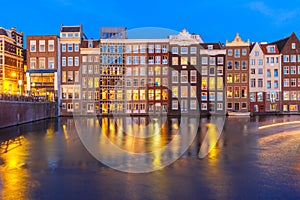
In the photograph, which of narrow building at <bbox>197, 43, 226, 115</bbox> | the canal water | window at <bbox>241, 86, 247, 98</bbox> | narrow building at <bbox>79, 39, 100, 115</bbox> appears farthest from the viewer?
window at <bbox>241, 86, 247, 98</bbox>

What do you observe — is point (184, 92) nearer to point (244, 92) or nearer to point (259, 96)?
point (244, 92)

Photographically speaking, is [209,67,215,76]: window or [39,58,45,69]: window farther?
[209,67,215,76]: window

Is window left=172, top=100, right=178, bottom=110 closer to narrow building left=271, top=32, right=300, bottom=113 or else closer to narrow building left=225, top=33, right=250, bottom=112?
narrow building left=225, top=33, right=250, bottom=112

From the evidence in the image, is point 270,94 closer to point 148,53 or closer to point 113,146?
point 148,53

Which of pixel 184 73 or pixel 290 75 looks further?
pixel 290 75

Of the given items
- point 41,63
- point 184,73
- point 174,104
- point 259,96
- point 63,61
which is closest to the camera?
point 41,63

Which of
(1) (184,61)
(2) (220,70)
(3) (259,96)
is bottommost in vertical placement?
(3) (259,96)

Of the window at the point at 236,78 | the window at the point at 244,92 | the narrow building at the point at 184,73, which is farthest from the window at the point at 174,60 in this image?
the window at the point at 244,92

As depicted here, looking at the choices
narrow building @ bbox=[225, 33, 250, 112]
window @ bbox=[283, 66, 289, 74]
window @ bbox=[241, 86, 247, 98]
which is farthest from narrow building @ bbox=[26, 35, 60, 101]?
window @ bbox=[283, 66, 289, 74]

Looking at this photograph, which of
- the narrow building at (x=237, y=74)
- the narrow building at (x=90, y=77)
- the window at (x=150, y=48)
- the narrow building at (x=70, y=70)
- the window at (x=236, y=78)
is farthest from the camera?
the window at (x=236, y=78)

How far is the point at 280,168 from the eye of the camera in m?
15.7

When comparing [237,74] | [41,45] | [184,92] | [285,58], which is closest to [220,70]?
[237,74]

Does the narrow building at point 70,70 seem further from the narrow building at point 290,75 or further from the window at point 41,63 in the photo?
the narrow building at point 290,75

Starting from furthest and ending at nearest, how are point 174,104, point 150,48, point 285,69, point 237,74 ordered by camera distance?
1. point 285,69
2. point 237,74
3. point 150,48
4. point 174,104
